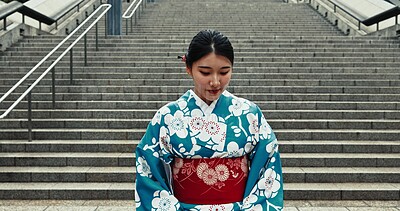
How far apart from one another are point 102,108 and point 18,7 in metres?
→ 3.58

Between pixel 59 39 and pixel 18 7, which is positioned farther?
pixel 59 39

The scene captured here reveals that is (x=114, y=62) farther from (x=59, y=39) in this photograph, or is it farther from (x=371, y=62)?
(x=371, y=62)

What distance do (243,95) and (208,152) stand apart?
17.8 feet

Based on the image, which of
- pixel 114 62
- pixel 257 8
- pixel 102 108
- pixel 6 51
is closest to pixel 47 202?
pixel 102 108

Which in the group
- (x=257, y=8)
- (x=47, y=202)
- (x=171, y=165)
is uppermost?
(x=257, y=8)

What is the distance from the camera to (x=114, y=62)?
28.3 ft

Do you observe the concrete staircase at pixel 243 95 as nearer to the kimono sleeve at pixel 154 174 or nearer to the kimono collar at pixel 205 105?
the kimono sleeve at pixel 154 174

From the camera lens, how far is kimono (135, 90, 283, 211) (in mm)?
1759

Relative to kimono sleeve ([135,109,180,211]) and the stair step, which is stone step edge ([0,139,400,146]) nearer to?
the stair step

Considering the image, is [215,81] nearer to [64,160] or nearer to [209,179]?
[209,179]

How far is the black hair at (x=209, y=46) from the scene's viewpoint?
1.72 metres

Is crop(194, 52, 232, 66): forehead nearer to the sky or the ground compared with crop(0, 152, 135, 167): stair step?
nearer to the sky

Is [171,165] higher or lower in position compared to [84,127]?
higher

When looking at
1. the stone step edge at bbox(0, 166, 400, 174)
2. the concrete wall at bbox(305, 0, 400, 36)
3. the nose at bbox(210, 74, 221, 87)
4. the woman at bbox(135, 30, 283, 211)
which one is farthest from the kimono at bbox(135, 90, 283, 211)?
the concrete wall at bbox(305, 0, 400, 36)
